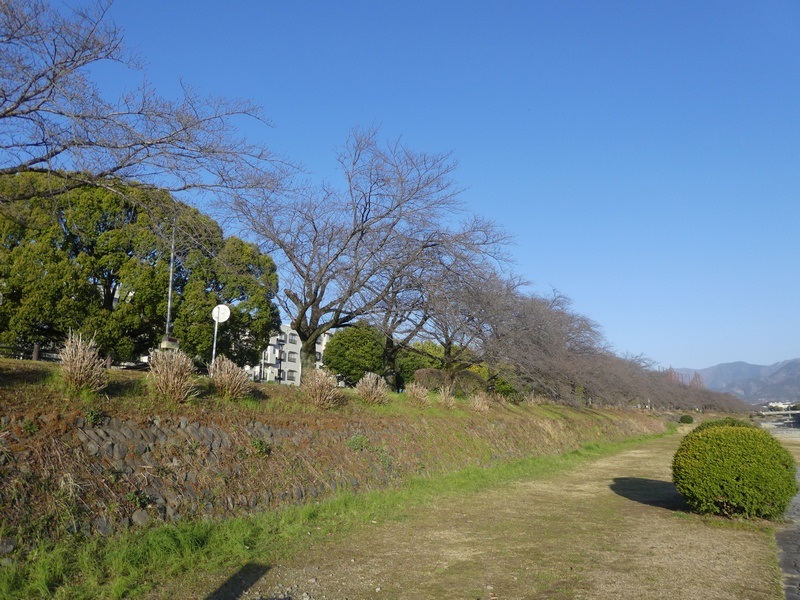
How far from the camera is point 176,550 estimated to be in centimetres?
638

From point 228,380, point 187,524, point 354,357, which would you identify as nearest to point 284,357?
point 354,357

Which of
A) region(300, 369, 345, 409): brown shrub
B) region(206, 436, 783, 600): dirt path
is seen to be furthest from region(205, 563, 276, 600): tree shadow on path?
region(300, 369, 345, 409): brown shrub

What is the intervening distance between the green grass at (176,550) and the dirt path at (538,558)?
48 cm

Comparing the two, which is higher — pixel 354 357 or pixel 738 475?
pixel 354 357

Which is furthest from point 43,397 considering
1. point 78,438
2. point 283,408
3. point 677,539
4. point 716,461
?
point 716,461

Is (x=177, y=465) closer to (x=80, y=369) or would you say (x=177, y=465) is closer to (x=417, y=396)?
(x=80, y=369)

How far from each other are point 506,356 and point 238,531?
16.1 meters

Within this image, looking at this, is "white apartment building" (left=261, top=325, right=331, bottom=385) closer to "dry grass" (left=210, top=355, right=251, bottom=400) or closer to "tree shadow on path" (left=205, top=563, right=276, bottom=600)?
"dry grass" (left=210, top=355, right=251, bottom=400)

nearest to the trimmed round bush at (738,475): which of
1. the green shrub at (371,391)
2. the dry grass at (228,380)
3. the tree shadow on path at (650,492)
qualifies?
the tree shadow on path at (650,492)

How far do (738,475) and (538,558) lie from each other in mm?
4408

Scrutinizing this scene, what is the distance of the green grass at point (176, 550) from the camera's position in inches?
207

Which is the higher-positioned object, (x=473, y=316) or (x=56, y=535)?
(x=473, y=316)

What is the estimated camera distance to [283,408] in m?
12.0

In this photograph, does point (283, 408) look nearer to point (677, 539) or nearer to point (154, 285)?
point (677, 539)
